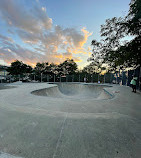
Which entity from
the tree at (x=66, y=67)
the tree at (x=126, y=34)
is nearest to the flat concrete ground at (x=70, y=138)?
the tree at (x=126, y=34)

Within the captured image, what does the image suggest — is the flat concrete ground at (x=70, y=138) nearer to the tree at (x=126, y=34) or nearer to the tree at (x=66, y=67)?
the tree at (x=126, y=34)

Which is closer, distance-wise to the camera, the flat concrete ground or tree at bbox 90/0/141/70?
the flat concrete ground

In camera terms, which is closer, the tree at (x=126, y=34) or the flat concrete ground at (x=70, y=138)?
the flat concrete ground at (x=70, y=138)

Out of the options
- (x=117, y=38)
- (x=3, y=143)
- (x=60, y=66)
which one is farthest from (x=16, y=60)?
(x=3, y=143)

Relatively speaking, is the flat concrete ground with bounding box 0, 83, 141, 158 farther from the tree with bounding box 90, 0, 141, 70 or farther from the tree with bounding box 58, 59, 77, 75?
the tree with bounding box 58, 59, 77, 75

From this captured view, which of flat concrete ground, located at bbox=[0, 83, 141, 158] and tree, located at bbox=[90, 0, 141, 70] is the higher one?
tree, located at bbox=[90, 0, 141, 70]

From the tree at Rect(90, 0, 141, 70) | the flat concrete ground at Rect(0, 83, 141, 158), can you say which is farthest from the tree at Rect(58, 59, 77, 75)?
the flat concrete ground at Rect(0, 83, 141, 158)

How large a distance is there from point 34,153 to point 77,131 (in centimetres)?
85

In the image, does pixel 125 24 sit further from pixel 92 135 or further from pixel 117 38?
pixel 92 135

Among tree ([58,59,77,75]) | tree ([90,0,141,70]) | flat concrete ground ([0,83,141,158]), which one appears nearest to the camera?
flat concrete ground ([0,83,141,158])

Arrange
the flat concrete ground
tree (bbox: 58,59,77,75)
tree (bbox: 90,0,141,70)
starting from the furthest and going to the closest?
tree (bbox: 58,59,77,75), tree (bbox: 90,0,141,70), the flat concrete ground

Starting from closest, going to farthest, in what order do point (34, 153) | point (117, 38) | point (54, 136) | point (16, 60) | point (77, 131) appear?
point (34, 153), point (54, 136), point (77, 131), point (117, 38), point (16, 60)

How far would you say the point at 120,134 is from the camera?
1.64m

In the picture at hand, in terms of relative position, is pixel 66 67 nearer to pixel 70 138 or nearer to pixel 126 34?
pixel 126 34
